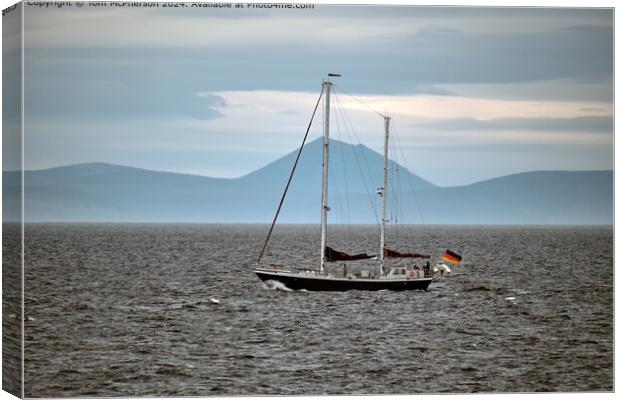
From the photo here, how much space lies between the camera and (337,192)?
4369 cm

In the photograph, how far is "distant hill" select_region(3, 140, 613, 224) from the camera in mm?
28797

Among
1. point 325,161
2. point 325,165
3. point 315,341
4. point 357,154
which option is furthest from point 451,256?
point 315,341

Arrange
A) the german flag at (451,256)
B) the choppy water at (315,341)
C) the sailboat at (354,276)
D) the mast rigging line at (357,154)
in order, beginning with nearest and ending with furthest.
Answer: the choppy water at (315,341), the mast rigging line at (357,154), the german flag at (451,256), the sailboat at (354,276)

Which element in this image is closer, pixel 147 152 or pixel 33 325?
pixel 33 325

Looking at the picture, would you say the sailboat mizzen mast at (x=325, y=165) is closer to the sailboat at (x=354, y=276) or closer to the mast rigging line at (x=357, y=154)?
the sailboat at (x=354, y=276)

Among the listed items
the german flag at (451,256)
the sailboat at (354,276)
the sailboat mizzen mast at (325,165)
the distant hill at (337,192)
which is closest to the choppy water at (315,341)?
the sailboat at (354,276)

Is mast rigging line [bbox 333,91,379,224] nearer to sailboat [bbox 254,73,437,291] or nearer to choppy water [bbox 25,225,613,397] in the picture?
sailboat [bbox 254,73,437,291]

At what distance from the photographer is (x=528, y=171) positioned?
30.9 metres

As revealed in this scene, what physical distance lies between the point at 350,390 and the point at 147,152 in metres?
8.80

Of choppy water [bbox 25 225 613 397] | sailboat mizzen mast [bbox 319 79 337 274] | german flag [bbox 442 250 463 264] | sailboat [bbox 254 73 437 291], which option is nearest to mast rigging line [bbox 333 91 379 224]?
sailboat mizzen mast [bbox 319 79 337 274]

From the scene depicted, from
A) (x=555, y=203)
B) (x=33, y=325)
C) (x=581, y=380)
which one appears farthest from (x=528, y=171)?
(x=33, y=325)

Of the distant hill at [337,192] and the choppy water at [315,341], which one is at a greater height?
the distant hill at [337,192]

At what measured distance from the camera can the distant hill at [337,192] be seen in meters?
28.8

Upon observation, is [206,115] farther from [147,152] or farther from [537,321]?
[537,321]
